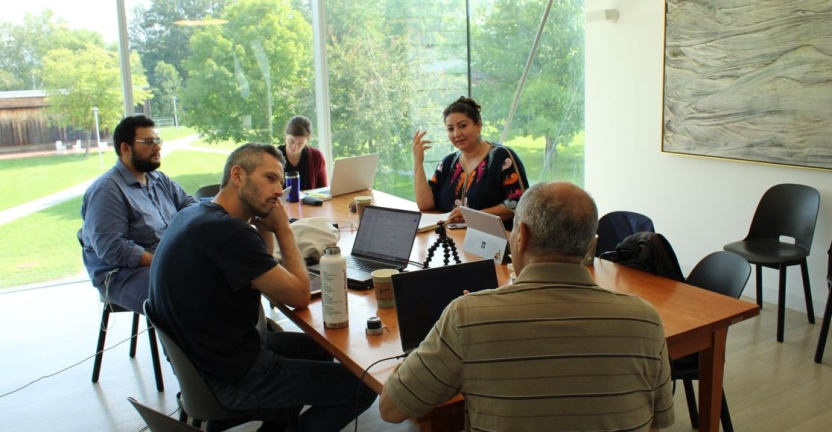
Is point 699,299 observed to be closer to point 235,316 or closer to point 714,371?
point 714,371

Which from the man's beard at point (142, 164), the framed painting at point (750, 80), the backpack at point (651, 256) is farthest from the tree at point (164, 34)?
the backpack at point (651, 256)

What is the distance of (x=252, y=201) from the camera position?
7.42 ft

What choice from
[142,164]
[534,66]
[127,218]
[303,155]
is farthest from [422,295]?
[534,66]

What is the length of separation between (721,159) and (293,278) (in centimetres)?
336

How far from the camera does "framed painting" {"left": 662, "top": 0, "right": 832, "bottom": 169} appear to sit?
3.83m

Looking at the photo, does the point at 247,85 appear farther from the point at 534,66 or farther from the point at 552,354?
the point at 552,354

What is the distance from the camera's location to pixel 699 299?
2283 mm

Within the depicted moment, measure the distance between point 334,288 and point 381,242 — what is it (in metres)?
0.71

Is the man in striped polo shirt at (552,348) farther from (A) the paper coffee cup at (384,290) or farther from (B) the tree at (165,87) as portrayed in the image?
(B) the tree at (165,87)

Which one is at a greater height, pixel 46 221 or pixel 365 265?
pixel 365 265

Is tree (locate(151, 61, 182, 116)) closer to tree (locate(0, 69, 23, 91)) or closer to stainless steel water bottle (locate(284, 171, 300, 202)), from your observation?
tree (locate(0, 69, 23, 91))

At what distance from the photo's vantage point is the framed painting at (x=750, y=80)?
3830 millimetres

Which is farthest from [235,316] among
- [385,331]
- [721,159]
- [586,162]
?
[586,162]

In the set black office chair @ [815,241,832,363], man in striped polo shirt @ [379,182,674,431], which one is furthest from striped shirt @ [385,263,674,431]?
black office chair @ [815,241,832,363]
